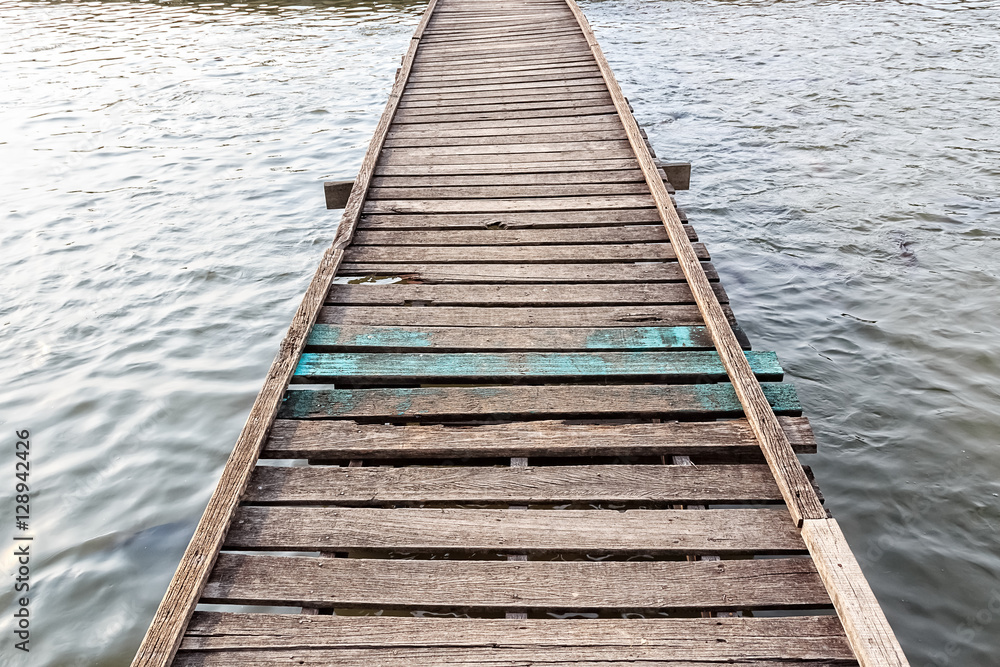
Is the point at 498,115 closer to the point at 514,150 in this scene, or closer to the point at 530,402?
the point at 514,150

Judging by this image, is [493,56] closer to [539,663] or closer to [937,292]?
[937,292]

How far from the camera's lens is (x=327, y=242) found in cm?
684

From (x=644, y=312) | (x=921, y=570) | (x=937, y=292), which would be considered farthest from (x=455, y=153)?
(x=921, y=570)

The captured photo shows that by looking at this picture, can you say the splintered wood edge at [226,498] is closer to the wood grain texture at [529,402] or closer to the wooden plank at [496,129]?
the wood grain texture at [529,402]

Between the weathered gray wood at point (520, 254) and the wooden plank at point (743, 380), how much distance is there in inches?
6.8

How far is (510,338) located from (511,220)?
149 cm

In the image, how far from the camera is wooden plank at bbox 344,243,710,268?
4391 mm

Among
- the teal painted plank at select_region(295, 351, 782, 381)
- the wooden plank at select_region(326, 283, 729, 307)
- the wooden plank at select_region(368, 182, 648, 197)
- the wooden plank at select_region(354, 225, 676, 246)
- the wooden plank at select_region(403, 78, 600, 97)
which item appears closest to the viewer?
the teal painted plank at select_region(295, 351, 782, 381)

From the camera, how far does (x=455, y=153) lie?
6047mm

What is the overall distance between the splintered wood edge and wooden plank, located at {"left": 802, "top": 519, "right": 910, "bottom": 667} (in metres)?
2.18

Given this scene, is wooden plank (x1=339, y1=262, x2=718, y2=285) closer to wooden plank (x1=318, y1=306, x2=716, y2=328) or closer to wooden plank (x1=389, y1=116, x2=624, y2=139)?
wooden plank (x1=318, y1=306, x2=716, y2=328)

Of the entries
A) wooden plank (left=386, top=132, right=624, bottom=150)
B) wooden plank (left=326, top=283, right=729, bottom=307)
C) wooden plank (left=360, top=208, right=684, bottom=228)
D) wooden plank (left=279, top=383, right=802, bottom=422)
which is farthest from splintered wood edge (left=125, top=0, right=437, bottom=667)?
wooden plank (left=386, top=132, right=624, bottom=150)

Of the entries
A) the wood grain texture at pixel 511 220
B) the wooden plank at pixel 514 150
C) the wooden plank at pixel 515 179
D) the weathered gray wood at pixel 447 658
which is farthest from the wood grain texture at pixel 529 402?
the wooden plank at pixel 514 150

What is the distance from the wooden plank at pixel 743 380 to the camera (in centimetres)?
260
